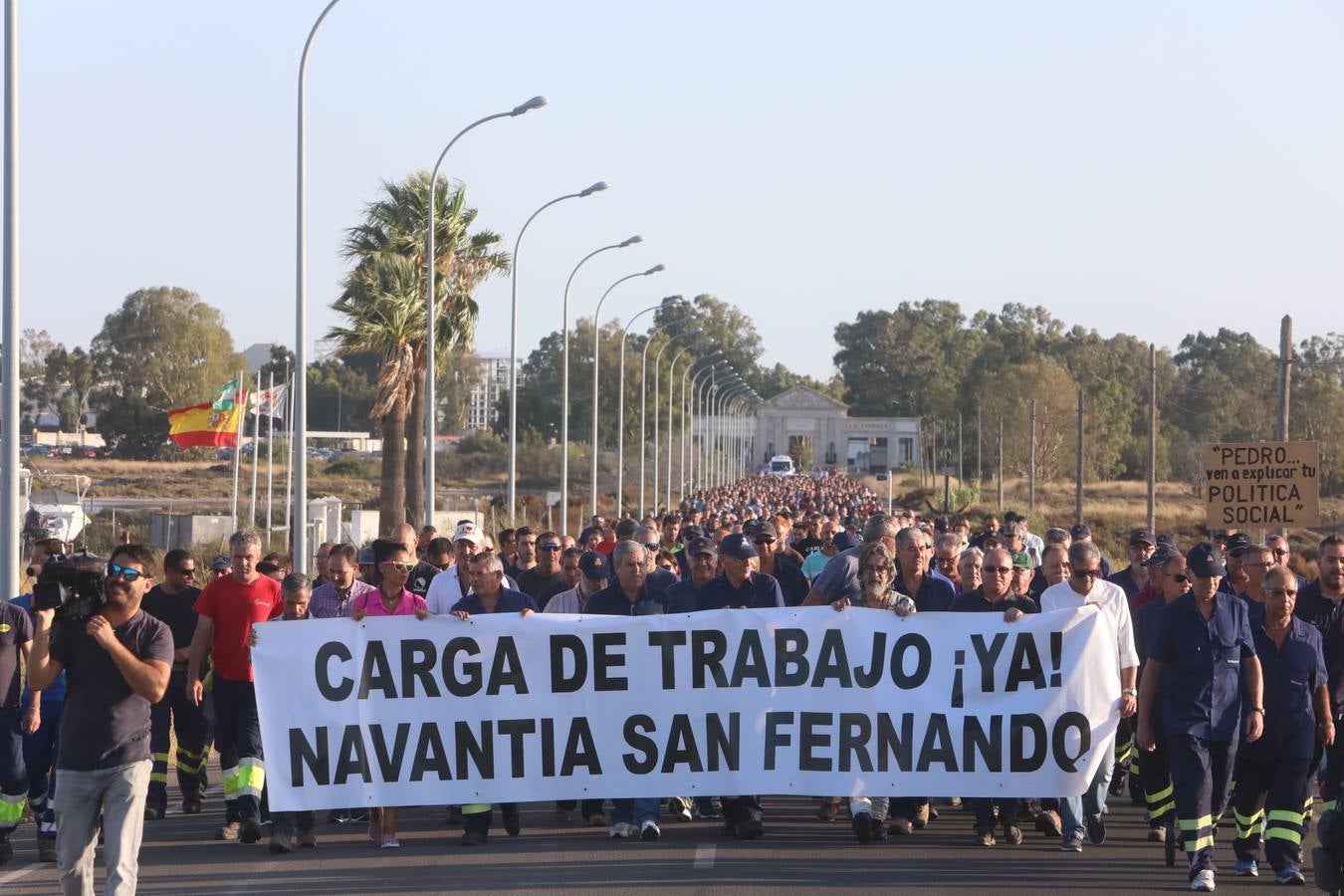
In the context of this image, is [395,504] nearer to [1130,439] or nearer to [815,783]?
[815,783]

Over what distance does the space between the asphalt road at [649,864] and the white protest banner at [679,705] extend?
37 centimetres

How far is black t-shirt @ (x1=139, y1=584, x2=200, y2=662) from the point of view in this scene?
40.2 feet

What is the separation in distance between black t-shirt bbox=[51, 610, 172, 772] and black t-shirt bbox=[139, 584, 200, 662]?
4301 millimetres

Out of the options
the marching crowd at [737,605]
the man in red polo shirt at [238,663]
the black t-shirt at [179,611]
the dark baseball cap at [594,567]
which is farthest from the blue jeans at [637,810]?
the black t-shirt at [179,611]

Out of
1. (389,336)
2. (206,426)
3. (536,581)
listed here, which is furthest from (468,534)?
(206,426)

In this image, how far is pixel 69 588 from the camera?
779cm

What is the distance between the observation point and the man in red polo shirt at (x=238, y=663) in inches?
444

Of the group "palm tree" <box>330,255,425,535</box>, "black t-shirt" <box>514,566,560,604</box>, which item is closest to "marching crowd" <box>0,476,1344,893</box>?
"black t-shirt" <box>514,566,560,604</box>

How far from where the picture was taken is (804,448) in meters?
169

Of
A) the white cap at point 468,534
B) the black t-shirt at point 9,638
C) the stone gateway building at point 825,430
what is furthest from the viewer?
the stone gateway building at point 825,430

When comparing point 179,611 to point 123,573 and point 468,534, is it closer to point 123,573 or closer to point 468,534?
point 468,534

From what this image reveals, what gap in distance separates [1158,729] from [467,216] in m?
32.0

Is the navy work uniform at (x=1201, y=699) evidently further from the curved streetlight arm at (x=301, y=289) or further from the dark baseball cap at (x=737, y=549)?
the curved streetlight arm at (x=301, y=289)

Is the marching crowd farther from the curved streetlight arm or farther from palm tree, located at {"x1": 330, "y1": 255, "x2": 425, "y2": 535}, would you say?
palm tree, located at {"x1": 330, "y1": 255, "x2": 425, "y2": 535}
